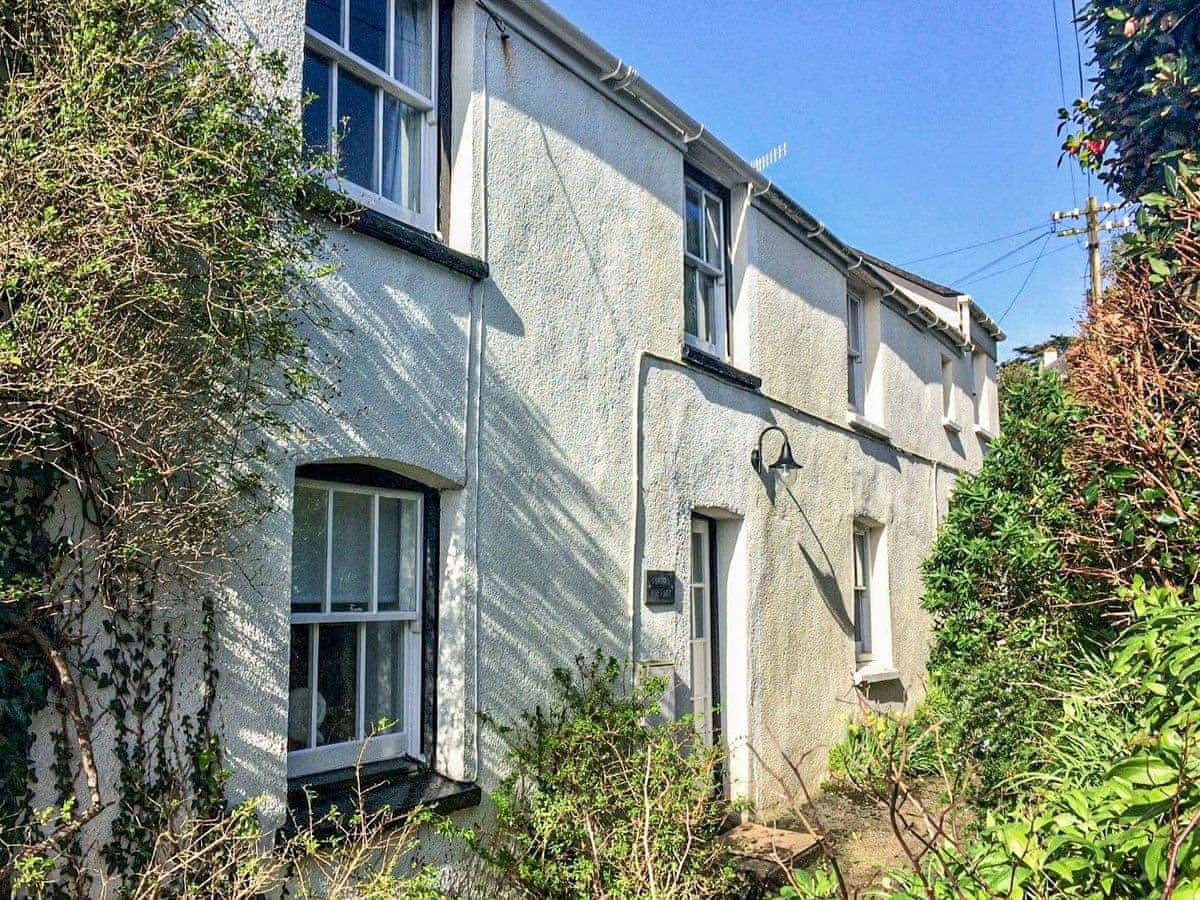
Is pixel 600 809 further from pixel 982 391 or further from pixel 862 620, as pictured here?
pixel 982 391

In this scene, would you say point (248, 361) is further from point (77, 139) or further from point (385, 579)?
point (385, 579)

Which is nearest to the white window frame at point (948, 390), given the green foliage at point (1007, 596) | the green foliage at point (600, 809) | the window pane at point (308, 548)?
the green foliage at point (1007, 596)

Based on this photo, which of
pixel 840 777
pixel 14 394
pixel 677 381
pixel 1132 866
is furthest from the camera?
pixel 840 777

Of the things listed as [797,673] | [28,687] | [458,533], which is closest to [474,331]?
[458,533]

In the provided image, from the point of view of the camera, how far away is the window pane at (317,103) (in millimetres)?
5477

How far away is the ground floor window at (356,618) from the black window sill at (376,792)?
0.29 ft

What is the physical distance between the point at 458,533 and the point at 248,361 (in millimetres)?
1792

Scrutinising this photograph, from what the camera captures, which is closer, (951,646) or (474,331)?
(474,331)

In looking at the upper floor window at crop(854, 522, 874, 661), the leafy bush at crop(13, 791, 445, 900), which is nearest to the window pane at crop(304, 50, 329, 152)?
the leafy bush at crop(13, 791, 445, 900)

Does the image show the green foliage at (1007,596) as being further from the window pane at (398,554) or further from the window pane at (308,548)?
the window pane at (308,548)

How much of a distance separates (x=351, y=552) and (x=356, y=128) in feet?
7.55

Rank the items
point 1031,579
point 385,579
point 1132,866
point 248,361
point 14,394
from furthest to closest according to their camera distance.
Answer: point 1031,579
point 385,579
point 248,361
point 14,394
point 1132,866

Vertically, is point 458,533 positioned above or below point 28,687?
above

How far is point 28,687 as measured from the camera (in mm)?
3826
